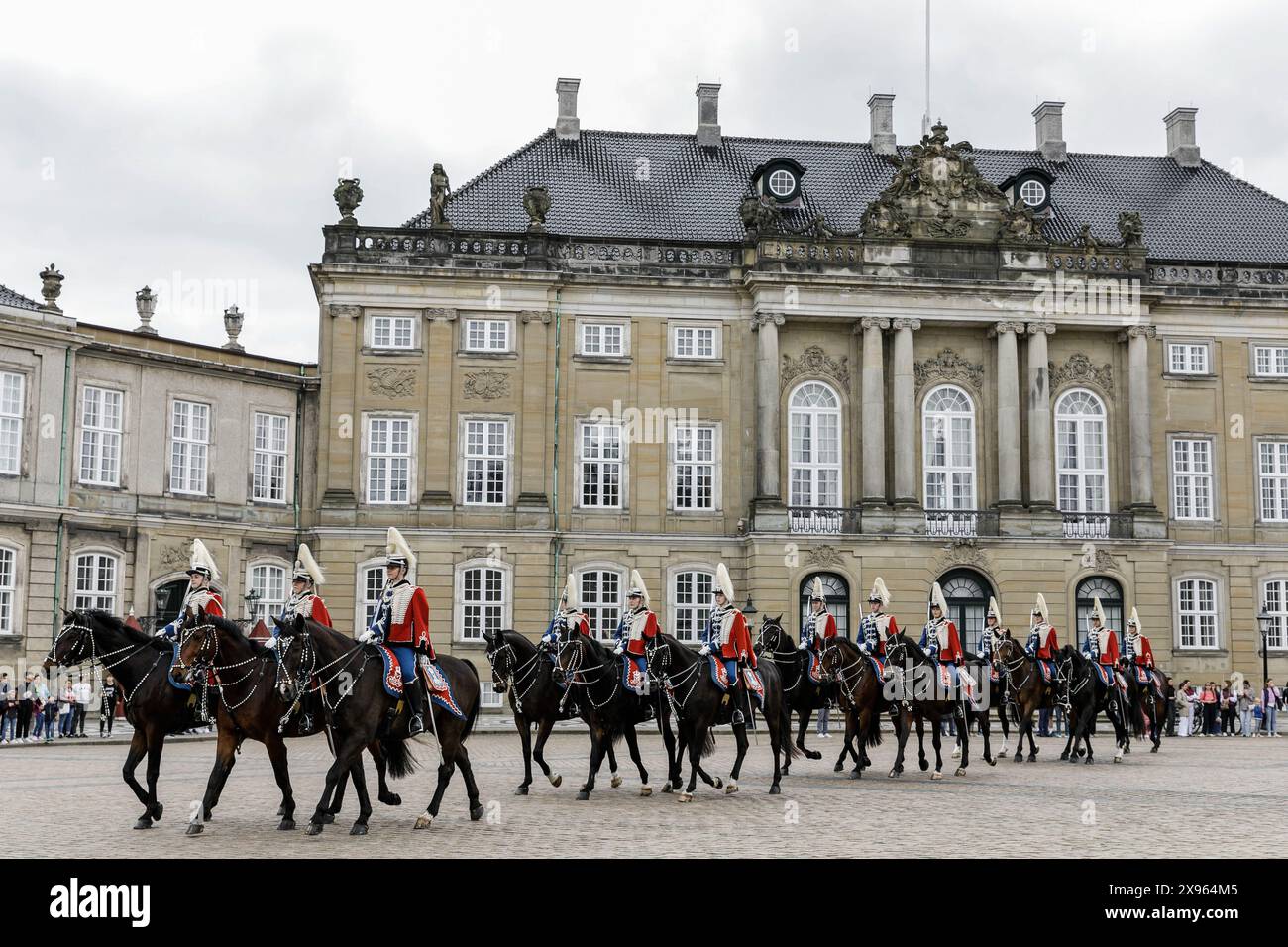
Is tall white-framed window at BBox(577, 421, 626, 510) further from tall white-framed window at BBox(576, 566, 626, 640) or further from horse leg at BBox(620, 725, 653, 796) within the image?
horse leg at BBox(620, 725, 653, 796)

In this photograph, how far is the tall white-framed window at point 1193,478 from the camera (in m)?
43.4

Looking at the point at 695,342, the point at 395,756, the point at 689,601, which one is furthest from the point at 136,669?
the point at 695,342

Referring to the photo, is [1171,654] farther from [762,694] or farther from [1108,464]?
[762,694]

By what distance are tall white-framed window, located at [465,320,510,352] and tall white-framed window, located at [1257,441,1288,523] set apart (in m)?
23.7

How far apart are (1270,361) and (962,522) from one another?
Result: 1178 centimetres

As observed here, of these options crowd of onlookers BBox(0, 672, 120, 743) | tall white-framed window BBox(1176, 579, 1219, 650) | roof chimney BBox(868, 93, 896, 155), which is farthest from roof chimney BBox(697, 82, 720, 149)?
crowd of onlookers BBox(0, 672, 120, 743)

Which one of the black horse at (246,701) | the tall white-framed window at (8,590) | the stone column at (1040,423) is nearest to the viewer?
the black horse at (246,701)

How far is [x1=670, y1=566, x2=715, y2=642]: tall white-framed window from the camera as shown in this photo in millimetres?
41062

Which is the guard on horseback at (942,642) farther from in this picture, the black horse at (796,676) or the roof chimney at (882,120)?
the roof chimney at (882,120)

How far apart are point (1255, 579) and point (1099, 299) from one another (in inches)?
397

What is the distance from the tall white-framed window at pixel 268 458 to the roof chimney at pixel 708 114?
693 inches

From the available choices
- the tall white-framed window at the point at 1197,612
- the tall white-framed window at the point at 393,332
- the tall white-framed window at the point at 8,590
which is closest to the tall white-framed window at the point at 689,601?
the tall white-framed window at the point at 393,332

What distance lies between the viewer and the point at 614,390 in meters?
41.4
